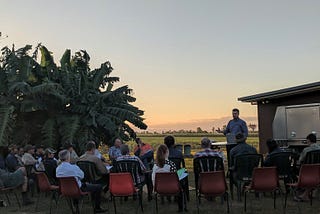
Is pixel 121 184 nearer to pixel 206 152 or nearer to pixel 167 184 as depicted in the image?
pixel 167 184

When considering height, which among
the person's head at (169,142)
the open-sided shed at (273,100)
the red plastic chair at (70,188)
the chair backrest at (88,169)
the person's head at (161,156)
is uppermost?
the open-sided shed at (273,100)

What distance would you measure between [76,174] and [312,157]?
4.47 metres

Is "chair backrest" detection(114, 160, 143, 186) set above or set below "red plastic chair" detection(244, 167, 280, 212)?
above

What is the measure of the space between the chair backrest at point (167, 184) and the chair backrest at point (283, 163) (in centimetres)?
206

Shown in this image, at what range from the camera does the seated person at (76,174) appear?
294 inches

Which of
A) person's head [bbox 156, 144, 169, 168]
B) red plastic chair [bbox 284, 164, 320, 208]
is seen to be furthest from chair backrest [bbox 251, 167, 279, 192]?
person's head [bbox 156, 144, 169, 168]

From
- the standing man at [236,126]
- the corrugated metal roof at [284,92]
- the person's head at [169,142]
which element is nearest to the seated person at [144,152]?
the person's head at [169,142]

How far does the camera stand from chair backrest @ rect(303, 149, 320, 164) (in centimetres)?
796

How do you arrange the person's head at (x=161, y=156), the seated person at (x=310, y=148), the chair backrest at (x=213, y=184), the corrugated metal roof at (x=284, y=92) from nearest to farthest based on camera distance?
the chair backrest at (x=213, y=184) < the person's head at (x=161, y=156) < the seated person at (x=310, y=148) < the corrugated metal roof at (x=284, y=92)

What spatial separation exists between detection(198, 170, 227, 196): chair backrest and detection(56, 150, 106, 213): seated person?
81.8 inches

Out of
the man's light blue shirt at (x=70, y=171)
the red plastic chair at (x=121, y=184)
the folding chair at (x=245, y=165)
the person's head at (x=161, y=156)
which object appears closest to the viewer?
the red plastic chair at (x=121, y=184)

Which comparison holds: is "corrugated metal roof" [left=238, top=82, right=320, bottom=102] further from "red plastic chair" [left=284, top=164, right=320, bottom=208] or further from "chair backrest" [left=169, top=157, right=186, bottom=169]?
"chair backrest" [left=169, top=157, right=186, bottom=169]

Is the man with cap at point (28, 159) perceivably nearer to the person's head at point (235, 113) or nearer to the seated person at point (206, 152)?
the seated person at point (206, 152)

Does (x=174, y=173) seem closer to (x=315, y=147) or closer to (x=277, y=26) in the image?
(x=315, y=147)
